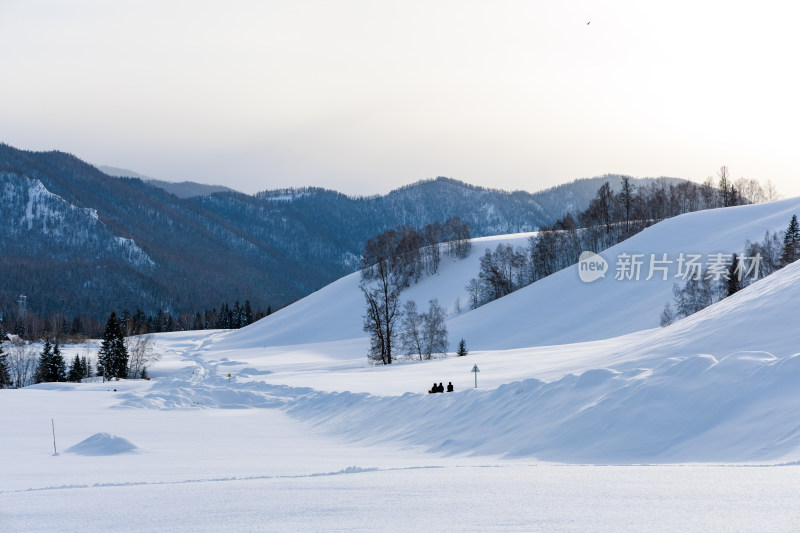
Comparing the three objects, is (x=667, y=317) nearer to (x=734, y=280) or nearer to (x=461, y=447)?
(x=734, y=280)

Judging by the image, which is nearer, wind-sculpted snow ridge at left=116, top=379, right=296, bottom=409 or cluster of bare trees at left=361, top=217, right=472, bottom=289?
wind-sculpted snow ridge at left=116, top=379, right=296, bottom=409

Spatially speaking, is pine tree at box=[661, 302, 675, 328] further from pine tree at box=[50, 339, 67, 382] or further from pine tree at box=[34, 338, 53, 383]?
pine tree at box=[34, 338, 53, 383]

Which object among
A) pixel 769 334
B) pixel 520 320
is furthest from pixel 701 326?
pixel 520 320

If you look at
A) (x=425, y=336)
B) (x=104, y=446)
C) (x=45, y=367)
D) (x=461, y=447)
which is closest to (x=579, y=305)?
(x=425, y=336)

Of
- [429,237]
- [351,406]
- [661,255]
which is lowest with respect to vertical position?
[351,406]

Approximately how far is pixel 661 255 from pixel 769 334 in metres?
59.7

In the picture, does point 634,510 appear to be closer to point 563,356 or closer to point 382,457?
point 382,457

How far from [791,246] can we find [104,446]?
210ft

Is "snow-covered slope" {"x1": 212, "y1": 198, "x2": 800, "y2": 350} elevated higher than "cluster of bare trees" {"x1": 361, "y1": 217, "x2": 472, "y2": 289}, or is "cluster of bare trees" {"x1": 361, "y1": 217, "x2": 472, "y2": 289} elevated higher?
"cluster of bare trees" {"x1": 361, "y1": 217, "x2": 472, "y2": 289}

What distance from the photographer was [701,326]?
974 inches

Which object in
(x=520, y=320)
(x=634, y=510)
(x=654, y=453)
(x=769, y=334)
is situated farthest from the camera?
(x=520, y=320)
